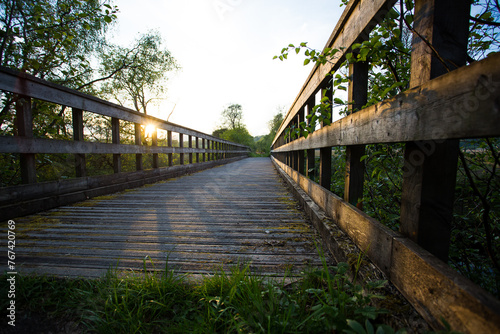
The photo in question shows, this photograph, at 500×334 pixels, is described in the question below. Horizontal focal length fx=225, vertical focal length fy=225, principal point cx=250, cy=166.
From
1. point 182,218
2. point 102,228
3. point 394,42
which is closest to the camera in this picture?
point 394,42

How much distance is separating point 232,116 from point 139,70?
99.9 feet

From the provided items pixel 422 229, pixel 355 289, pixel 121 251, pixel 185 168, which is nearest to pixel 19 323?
pixel 121 251

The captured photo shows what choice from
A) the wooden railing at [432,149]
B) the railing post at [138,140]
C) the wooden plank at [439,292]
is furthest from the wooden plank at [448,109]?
the railing post at [138,140]

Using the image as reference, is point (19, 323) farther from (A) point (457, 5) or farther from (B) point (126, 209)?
(A) point (457, 5)

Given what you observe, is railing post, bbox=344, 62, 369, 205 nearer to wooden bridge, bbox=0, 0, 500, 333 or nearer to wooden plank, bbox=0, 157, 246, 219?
wooden bridge, bbox=0, 0, 500, 333

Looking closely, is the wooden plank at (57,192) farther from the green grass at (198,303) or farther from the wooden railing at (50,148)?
the green grass at (198,303)

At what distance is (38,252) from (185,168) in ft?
16.8

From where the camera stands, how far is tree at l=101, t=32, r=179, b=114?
1401 centimetres

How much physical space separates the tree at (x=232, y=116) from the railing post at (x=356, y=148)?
44178 mm

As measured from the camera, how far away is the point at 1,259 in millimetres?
1345

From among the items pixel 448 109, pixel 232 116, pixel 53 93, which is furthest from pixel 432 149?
pixel 232 116

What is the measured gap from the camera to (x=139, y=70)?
1521 cm

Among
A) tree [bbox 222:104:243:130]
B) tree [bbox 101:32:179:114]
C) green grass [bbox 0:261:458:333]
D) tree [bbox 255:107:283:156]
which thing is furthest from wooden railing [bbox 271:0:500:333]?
tree [bbox 222:104:243:130]

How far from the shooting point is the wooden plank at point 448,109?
0.52 meters
